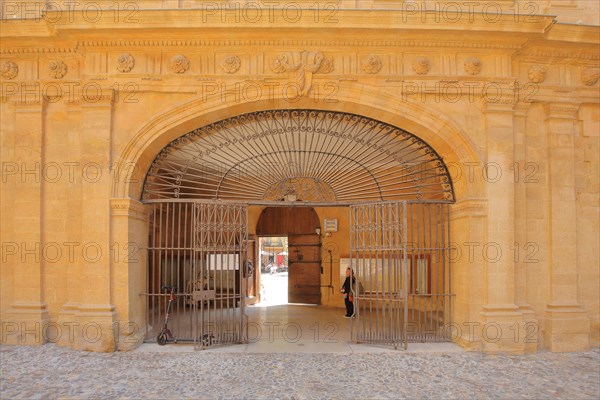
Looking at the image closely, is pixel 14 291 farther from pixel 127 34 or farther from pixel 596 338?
pixel 596 338

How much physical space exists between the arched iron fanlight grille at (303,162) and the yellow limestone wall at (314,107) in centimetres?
Answer: 34

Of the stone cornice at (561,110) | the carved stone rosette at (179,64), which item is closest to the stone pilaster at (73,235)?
the carved stone rosette at (179,64)

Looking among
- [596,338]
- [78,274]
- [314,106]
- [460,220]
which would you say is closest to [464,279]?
[460,220]

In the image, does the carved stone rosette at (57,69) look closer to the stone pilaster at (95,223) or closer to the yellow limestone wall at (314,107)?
the yellow limestone wall at (314,107)

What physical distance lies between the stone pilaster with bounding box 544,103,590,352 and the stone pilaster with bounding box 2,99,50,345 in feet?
24.3

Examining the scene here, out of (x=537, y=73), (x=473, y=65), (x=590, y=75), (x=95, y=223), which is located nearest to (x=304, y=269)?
(x=95, y=223)

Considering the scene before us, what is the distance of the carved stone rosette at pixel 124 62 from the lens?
7.09 m

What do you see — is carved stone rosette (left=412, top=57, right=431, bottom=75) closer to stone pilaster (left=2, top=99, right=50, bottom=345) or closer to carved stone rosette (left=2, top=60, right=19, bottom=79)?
stone pilaster (left=2, top=99, right=50, bottom=345)

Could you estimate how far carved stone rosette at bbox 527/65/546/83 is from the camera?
7.33 meters

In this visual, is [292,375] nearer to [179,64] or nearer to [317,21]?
[179,64]

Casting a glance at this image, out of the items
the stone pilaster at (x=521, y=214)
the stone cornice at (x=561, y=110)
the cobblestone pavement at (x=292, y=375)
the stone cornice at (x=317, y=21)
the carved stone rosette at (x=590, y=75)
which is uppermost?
the stone cornice at (x=317, y=21)

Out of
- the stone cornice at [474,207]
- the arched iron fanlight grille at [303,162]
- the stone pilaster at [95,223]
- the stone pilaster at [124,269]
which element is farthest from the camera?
the arched iron fanlight grille at [303,162]

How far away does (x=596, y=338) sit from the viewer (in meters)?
7.36

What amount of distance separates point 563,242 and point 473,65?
2936mm
